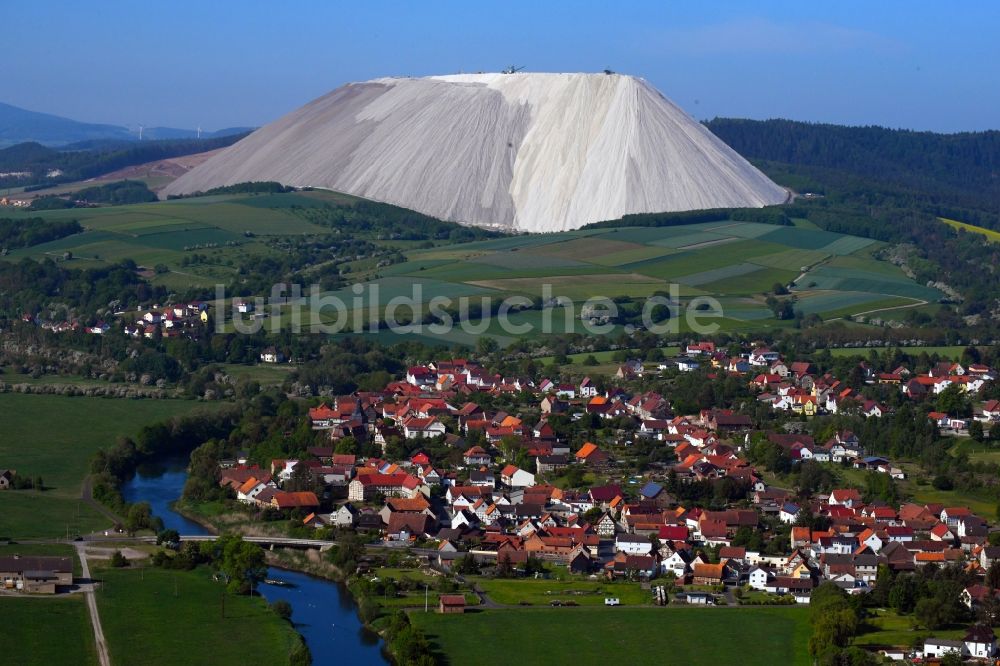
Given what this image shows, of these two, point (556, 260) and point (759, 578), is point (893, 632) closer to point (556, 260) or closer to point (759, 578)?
point (759, 578)

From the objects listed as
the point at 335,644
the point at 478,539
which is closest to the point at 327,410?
the point at 478,539

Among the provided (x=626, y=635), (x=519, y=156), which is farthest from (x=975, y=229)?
(x=626, y=635)

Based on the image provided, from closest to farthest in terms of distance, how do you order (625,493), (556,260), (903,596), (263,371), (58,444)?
(903,596), (625,493), (58,444), (263,371), (556,260)

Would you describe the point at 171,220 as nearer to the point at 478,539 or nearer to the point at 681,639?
the point at 478,539

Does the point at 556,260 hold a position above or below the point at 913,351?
above

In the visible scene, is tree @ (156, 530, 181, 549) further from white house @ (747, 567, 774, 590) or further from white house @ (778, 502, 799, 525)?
white house @ (778, 502, 799, 525)

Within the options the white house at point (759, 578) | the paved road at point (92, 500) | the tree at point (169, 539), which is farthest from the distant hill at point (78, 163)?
the white house at point (759, 578)

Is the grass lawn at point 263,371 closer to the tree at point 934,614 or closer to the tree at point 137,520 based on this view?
the tree at point 137,520
